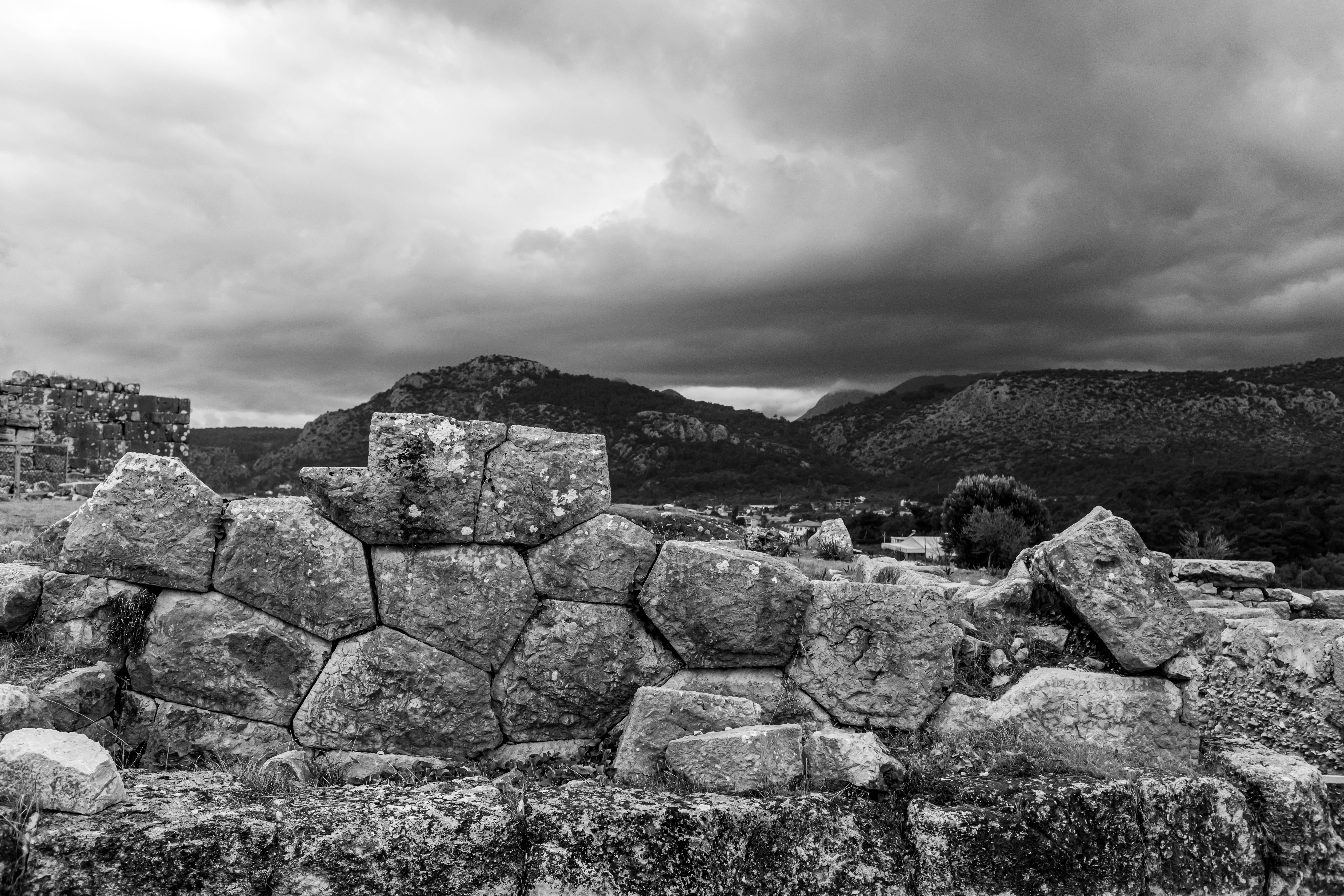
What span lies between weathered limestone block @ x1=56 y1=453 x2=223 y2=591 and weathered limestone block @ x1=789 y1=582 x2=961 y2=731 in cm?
351

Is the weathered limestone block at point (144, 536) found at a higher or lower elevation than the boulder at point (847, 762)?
higher

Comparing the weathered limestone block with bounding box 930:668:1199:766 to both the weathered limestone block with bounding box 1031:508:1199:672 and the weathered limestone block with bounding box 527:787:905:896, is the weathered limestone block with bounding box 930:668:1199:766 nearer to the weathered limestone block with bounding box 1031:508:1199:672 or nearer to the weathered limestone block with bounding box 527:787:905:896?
the weathered limestone block with bounding box 1031:508:1199:672

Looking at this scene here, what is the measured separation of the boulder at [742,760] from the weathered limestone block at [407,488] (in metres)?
1.70

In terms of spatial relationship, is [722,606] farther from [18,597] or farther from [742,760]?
[18,597]

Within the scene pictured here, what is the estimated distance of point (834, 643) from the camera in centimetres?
504

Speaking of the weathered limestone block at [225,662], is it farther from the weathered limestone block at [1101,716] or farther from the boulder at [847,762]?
the weathered limestone block at [1101,716]

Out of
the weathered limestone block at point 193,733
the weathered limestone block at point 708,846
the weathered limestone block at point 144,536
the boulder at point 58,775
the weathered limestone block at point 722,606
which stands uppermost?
the weathered limestone block at point 144,536

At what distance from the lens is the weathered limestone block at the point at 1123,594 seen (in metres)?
4.88

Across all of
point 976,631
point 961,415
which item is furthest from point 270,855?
point 961,415

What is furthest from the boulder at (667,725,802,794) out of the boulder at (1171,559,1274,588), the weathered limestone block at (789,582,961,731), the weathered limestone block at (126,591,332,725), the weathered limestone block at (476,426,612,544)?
the boulder at (1171,559,1274,588)

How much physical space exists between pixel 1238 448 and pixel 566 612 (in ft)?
208

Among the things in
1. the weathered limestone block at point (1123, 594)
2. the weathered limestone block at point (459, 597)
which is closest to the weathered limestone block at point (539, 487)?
the weathered limestone block at point (459, 597)

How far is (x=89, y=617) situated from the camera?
16.0ft

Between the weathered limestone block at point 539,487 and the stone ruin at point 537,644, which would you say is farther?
the weathered limestone block at point 539,487
